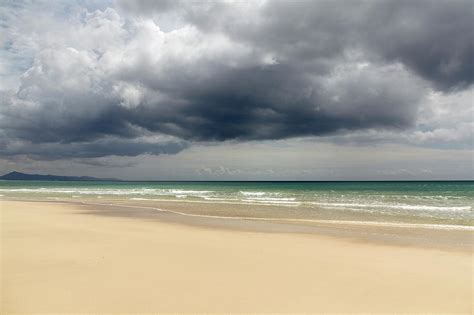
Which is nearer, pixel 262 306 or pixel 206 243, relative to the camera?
pixel 262 306

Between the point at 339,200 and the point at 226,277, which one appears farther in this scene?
the point at 339,200

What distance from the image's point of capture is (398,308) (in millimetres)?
5375

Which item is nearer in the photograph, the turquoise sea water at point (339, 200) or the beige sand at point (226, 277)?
the beige sand at point (226, 277)

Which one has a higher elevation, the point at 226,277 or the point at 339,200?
the point at 226,277

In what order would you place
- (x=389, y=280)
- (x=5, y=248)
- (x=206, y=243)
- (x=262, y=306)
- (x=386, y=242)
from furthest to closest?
(x=386, y=242), (x=206, y=243), (x=5, y=248), (x=389, y=280), (x=262, y=306)

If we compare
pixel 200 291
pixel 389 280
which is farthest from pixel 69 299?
pixel 389 280

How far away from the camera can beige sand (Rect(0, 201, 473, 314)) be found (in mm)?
5387

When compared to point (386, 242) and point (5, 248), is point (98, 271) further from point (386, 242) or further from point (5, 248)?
point (386, 242)

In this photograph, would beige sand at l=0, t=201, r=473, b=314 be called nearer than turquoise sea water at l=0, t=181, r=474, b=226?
Yes

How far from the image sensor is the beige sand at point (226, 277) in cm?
539

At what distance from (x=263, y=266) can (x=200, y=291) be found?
2.12m

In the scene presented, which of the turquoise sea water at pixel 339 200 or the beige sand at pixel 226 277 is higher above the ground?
the beige sand at pixel 226 277

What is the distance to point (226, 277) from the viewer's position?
6.71 meters

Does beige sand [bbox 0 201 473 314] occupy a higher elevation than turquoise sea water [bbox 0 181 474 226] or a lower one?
higher
